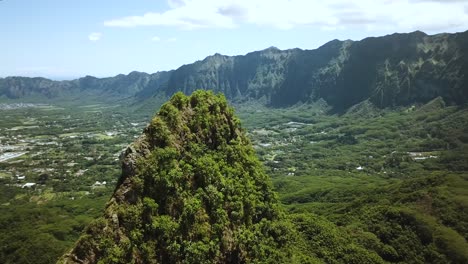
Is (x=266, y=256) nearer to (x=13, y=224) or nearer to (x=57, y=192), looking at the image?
(x=13, y=224)

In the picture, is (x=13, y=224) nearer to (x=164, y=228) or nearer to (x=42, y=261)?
(x=42, y=261)

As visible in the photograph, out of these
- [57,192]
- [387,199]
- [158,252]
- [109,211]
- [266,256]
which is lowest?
[57,192]

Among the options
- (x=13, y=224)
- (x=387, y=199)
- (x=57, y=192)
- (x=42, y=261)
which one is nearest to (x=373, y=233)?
(x=387, y=199)

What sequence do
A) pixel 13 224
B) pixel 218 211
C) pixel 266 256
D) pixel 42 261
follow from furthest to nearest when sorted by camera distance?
1. pixel 13 224
2. pixel 42 261
3. pixel 266 256
4. pixel 218 211

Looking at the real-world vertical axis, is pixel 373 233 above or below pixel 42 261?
above

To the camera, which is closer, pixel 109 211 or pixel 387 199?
pixel 109 211

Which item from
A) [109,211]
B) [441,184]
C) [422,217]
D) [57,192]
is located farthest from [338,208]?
[57,192]

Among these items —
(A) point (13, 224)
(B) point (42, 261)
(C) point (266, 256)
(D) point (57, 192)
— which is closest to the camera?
(C) point (266, 256)
